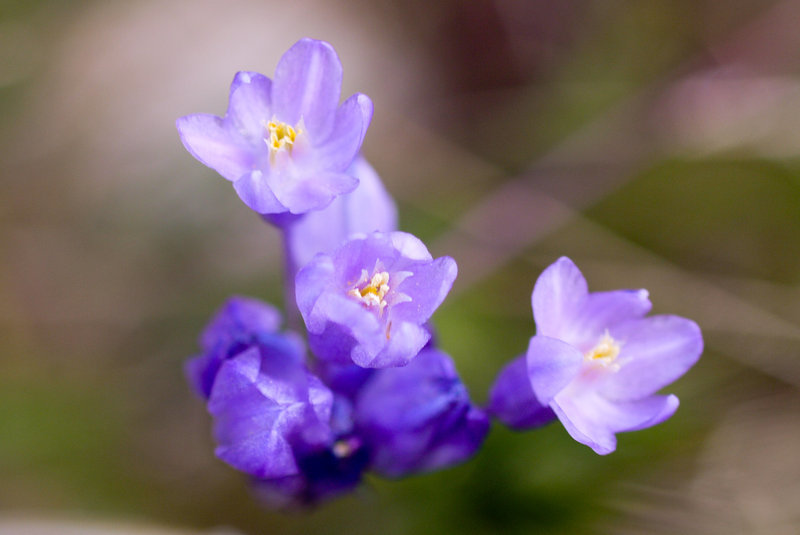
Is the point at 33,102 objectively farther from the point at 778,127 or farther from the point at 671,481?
the point at 778,127

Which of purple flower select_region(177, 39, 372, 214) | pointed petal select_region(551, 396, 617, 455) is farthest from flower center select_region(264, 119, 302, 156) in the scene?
pointed petal select_region(551, 396, 617, 455)

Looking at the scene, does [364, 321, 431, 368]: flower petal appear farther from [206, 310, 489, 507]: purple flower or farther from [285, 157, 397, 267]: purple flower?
[285, 157, 397, 267]: purple flower

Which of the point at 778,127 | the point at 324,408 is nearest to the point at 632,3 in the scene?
the point at 778,127

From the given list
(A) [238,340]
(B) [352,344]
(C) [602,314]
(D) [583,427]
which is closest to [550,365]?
(D) [583,427]

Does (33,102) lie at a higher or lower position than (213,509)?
higher

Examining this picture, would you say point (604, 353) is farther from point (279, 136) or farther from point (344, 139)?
point (279, 136)

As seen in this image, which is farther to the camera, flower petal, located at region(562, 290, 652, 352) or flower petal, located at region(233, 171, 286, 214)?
flower petal, located at region(562, 290, 652, 352)

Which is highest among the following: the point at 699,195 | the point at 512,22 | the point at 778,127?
the point at 512,22
